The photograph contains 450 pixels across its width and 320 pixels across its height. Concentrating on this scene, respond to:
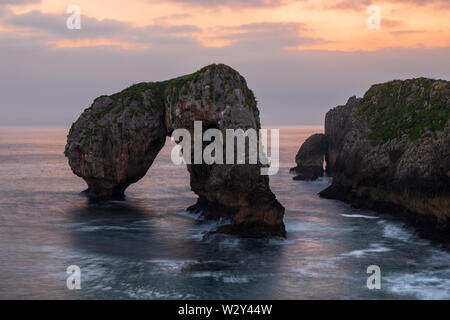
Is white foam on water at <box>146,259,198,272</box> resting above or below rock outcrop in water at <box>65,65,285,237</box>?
below

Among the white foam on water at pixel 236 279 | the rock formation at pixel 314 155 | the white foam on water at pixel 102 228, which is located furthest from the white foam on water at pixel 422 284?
the rock formation at pixel 314 155

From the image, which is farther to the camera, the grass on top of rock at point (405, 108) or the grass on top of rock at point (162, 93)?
the grass on top of rock at point (405, 108)

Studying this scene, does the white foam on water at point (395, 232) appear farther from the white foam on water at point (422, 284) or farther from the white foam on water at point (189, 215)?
the white foam on water at point (189, 215)

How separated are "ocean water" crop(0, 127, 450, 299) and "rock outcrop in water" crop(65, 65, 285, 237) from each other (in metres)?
2.12

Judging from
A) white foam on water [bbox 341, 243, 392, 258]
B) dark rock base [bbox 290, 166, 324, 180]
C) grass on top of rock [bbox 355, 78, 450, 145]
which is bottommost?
white foam on water [bbox 341, 243, 392, 258]

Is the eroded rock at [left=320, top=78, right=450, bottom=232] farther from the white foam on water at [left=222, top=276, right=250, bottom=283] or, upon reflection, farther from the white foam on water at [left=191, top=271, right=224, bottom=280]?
the white foam on water at [left=191, top=271, right=224, bottom=280]

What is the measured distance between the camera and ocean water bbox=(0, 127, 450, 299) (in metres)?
31.9

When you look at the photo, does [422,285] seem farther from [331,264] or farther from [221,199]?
[221,199]

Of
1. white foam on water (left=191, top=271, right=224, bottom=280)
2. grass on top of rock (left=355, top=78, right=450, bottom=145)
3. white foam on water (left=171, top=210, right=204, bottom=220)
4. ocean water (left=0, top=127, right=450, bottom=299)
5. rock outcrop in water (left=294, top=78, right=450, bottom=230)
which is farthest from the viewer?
grass on top of rock (left=355, top=78, right=450, bottom=145)

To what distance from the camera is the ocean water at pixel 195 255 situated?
3188 centimetres

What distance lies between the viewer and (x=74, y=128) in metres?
60.3

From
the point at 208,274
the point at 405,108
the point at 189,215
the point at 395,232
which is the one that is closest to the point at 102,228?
the point at 189,215

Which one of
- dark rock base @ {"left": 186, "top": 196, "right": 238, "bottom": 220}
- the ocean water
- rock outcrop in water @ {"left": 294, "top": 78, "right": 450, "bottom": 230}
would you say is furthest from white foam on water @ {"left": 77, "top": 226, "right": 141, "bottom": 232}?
rock outcrop in water @ {"left": 294, "top": 78, "right": 450, "bottom": 230}
